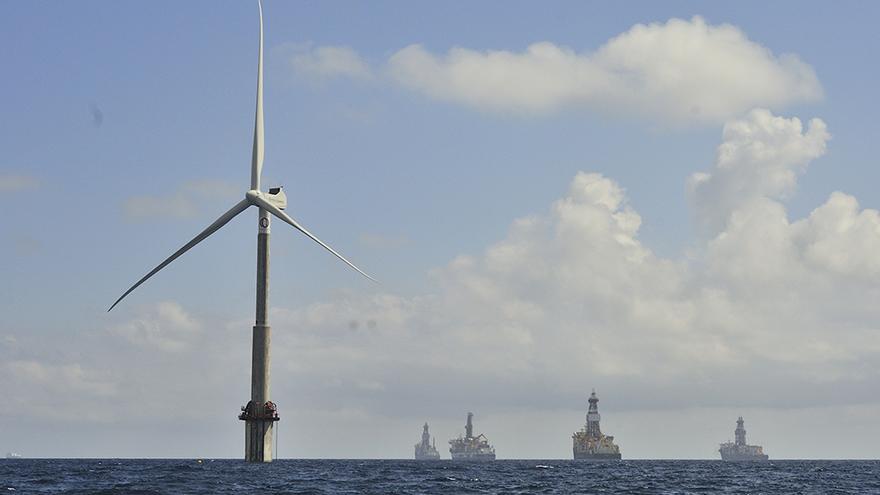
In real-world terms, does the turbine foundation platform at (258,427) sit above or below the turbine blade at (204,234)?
below

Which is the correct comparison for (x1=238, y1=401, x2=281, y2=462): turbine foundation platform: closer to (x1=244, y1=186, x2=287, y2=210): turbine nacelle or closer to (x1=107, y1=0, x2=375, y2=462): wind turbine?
(x1=107, y1=0, x2=375, y2=462): wind turbine

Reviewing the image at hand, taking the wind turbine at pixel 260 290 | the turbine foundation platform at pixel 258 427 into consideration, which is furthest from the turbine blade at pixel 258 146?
the turbine foundation platform at pixel 258 427

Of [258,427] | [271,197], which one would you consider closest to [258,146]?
[271,197]

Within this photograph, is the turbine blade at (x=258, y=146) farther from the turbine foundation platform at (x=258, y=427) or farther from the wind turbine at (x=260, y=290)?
the turbine foundation platform at (x=258, y=427)

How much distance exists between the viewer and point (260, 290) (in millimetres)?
130375

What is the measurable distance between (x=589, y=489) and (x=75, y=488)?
163 ft

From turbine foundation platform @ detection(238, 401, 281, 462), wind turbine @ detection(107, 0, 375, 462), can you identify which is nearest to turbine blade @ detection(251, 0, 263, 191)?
wind turbine @ detection(107, 0, 375, 462)

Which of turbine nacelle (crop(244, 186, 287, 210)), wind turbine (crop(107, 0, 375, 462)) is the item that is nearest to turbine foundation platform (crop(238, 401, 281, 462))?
wind turbine (crop(107, 0, 375, 462))

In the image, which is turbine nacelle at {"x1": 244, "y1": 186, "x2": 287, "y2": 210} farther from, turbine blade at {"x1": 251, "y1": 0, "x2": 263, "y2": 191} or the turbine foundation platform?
the turbine foundation platform

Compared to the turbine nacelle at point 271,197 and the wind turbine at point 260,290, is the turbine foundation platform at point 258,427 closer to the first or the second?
the wind turbine at point 260,290

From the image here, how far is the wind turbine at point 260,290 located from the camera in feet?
417

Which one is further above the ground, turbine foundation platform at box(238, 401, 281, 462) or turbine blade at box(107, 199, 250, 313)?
turbine blade at box(107, 199, 250, 313)

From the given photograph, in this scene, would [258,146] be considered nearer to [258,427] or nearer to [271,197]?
[271,197]

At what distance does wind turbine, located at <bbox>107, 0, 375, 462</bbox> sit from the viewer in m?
127
